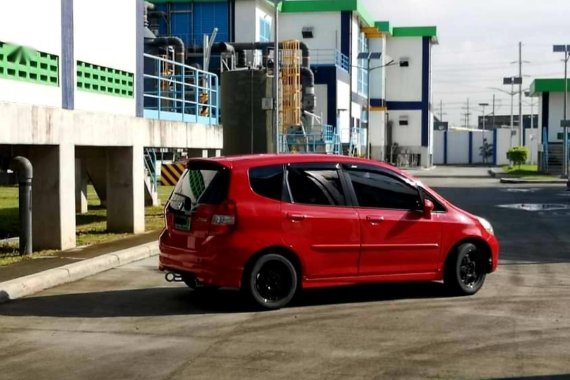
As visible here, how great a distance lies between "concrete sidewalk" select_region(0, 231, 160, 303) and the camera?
9.97 meters

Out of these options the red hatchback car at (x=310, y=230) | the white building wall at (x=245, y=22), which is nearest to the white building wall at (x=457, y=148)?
the white building wall at (x=245, y=22)

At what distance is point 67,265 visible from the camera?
11.4m

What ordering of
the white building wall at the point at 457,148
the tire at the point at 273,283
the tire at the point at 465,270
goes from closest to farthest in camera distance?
the tire at the point at 273,283
the tire at the point at 465,270
the white building wall at the point at 457,148

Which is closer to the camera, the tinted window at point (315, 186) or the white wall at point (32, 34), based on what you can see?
the tinted window at point (315, 186)

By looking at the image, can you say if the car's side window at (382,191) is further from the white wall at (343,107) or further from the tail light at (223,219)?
the white wall at (343,107)

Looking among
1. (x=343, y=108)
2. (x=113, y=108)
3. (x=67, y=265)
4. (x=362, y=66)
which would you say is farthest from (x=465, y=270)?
(x=362, y=66)

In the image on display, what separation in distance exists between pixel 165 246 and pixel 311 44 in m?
53.8

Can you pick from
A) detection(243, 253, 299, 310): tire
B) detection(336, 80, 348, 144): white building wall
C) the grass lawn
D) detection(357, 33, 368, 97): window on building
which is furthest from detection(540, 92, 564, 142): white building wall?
detection(243, 253, 299, 310): tire

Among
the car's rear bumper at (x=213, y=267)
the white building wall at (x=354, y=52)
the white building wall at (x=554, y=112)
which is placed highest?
the white building wall at (x=354, y=52)

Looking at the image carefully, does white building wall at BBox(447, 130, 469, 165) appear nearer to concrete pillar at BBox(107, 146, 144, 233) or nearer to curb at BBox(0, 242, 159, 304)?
concrete pillar at BBox(107, 146, 144, 233)

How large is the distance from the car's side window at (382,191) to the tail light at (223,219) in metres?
1.52

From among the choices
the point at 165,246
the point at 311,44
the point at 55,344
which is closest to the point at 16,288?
the point at 165,246

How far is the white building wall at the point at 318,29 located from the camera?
6150 cm

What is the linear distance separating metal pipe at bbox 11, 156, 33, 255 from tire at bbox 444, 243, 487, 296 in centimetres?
613
